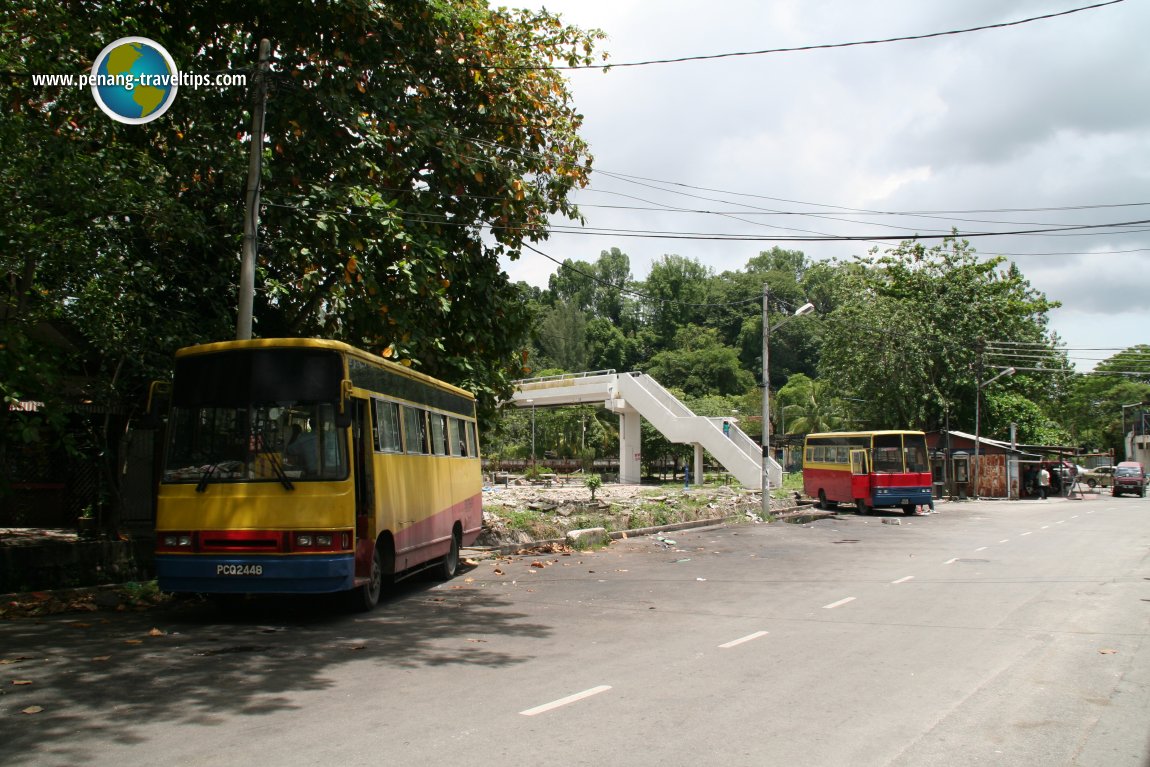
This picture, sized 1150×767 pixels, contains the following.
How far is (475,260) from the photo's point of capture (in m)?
16.7

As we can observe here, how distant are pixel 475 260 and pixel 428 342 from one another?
1983 millimetres

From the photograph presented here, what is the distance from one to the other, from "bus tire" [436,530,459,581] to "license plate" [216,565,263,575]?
5.27 m

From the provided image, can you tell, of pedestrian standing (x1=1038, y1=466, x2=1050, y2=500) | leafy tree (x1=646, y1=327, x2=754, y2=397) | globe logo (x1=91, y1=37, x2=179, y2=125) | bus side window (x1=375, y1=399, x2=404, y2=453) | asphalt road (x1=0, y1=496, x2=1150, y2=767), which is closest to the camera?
asphalt road (x1=0, y1=496, x2=1150, y2=767)

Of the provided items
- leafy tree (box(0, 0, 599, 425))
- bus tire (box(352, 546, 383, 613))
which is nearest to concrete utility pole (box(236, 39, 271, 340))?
leafy tree (box(0, 0, 599, 425))

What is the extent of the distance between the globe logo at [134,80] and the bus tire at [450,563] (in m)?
8.03

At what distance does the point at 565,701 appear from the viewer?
701cm

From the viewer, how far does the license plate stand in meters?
10.2

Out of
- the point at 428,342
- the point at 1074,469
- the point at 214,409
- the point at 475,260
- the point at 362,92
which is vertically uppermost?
the point at 362,92

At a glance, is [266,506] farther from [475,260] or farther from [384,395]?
[475,260]

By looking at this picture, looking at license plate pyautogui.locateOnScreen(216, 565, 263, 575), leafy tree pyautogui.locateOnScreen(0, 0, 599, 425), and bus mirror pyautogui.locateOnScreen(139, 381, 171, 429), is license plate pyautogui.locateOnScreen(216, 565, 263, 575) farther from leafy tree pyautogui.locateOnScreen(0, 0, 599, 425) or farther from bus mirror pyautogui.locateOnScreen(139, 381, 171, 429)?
leafy tree pyautogui.locateOnScreen(0, 0, 599, 425)

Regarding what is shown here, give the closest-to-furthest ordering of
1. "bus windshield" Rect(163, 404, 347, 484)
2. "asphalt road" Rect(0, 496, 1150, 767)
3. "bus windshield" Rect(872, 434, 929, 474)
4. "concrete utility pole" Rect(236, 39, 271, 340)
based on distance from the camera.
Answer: "asphalt road" Rect(0, 496, 1150, 767)
"bus windshield" Rect(163, 404, 347, 484)
"concrete utility pole" Rect(236, 39, 271, 340)
"bus windshield" Rect(872, 434, 929, 474)

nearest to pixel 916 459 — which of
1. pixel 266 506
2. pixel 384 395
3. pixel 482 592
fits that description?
pixel 482 592

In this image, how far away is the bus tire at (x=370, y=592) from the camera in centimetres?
1159

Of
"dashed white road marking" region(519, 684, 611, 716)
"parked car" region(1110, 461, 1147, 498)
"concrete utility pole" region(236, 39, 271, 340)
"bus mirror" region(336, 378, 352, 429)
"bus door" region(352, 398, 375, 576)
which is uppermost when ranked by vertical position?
"concrete utility pole" region(236, 39, 271, 340)
